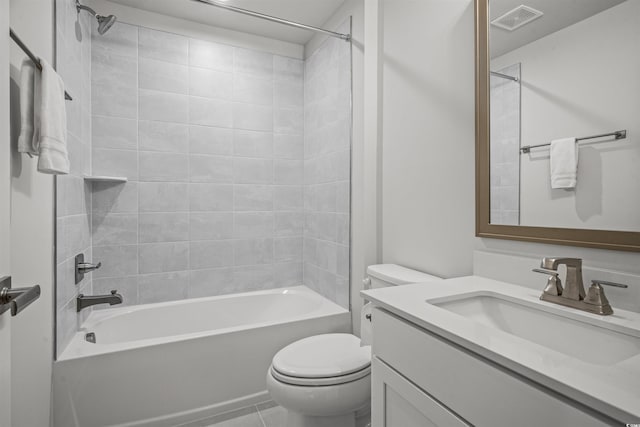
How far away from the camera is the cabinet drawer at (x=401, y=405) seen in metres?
0.72

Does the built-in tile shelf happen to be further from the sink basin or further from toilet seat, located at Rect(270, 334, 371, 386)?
the sink basin

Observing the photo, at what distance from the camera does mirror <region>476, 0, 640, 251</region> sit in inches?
33.3

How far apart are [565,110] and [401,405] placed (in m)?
0.99

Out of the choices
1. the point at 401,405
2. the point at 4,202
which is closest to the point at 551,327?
the point at 401,405

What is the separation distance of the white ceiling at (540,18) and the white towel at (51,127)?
1634 millimetres

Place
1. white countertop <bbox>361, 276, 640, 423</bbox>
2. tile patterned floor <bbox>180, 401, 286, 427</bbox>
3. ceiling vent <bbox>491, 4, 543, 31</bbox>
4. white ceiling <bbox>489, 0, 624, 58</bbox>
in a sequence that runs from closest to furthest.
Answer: white countertop <bbox>361, 276, 640, 423</bbox> → white ceiling <bbox>489, 0, 624, 58</bbox> → ceiling vent <bbox>491, 4, 543, 31</bbox> → tile patterned floor <bbox>180, 401, 286, 427</bbox>

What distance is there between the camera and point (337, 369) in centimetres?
135

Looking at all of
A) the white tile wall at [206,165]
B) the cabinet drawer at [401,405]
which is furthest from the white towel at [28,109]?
the cabinet drawer at [401,405]

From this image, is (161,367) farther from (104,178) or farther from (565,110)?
(565,110)

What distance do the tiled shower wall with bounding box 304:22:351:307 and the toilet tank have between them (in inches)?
22.5

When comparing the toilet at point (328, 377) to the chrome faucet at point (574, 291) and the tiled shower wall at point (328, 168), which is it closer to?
the chrome faucet at point (574, 291)

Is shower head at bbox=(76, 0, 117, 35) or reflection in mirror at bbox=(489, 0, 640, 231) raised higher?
shower head at bbox=(76, 0, 117, 35)

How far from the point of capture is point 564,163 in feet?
3.20

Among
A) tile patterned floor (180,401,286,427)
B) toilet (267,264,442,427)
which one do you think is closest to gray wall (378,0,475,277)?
toilet (267,264,442,427)
